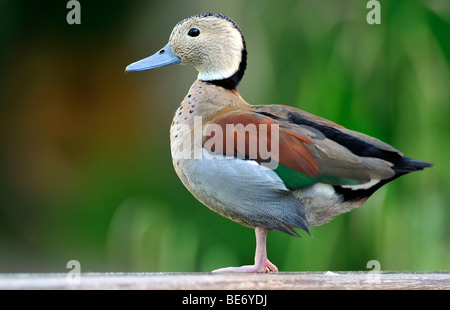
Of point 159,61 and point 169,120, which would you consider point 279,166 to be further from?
point 169,120

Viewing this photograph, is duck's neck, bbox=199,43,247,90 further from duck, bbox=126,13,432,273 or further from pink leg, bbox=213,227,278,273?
pink leg, bbox=213,227,278,273

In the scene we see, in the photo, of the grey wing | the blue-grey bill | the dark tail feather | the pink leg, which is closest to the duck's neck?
→ the blue-grey bill

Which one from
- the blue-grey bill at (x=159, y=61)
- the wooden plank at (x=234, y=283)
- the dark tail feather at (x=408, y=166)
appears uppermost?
the blue-grey bill at (x=159, y=61)

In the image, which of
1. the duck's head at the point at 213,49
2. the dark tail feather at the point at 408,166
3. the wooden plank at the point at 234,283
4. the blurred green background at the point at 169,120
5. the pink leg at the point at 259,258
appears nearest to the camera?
the wooden plank at the point at 234,283

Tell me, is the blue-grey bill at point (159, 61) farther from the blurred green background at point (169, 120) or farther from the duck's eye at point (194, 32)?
the blurred green background at point (169, 120)

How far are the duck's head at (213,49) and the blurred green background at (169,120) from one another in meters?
0.66

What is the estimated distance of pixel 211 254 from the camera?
346cm

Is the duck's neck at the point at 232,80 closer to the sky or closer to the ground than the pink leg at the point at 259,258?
closer to the sky

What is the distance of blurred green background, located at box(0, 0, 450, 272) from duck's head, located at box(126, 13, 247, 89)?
66 cm

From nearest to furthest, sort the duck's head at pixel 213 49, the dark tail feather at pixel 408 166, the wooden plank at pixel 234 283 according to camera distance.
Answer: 1. the wooden plank at pixel 234 283
2. the dark tail feather at pixel 408 166
3. the duck's head at pixel 213 49

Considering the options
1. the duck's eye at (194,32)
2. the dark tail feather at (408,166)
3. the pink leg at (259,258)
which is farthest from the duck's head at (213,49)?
the dark tail feather at (408,166)

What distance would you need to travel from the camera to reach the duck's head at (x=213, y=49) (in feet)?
9.23

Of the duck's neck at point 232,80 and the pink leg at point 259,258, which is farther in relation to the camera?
the duck's neck at point 232,80

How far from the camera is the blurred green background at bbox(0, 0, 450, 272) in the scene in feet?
10.9
